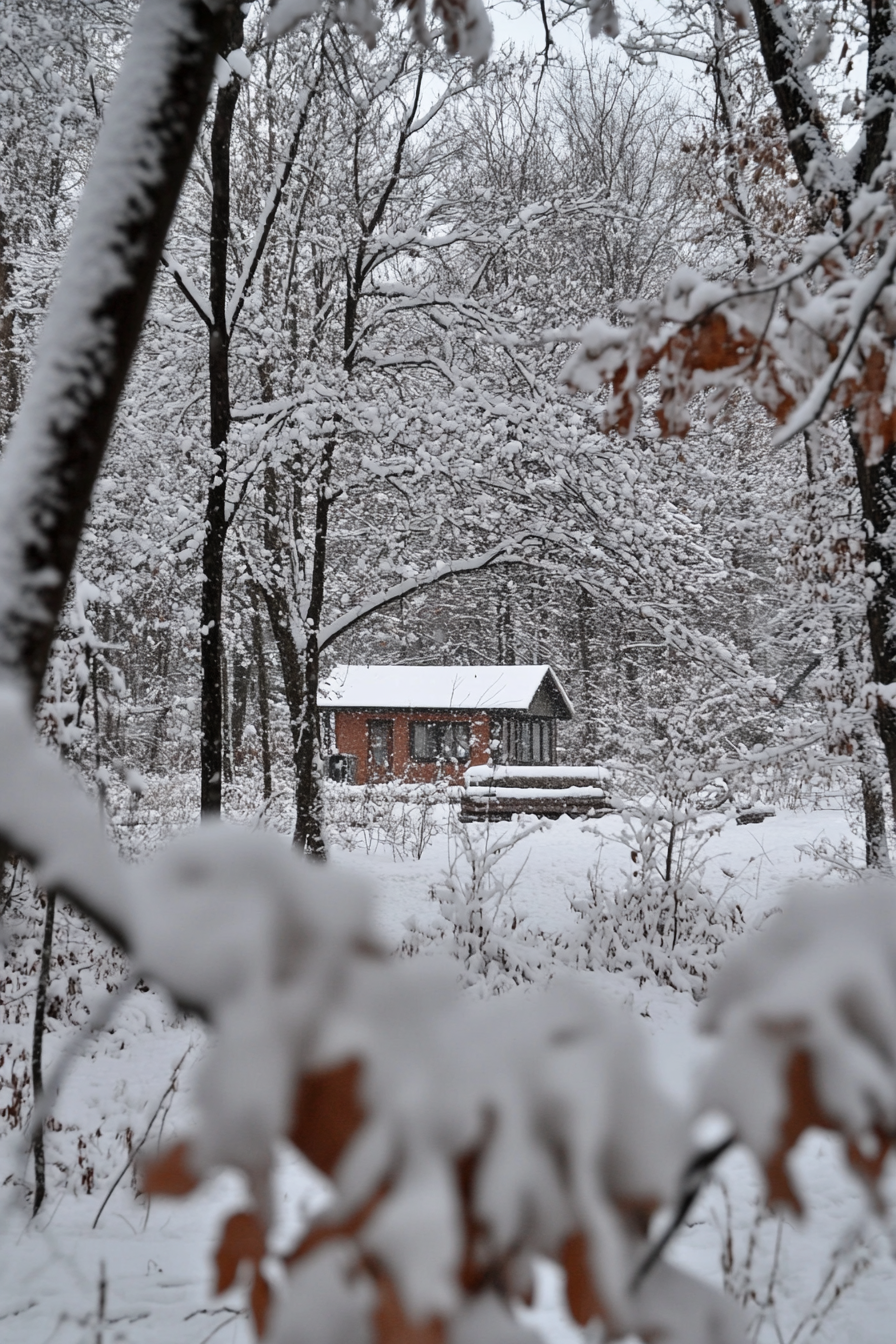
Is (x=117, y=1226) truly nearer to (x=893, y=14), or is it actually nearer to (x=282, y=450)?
(x=282, y=450)

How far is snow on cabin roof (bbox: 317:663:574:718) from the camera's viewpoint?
22.9m

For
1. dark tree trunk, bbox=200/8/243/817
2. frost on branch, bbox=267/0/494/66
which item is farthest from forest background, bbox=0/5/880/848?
frost on branch, bbox=267/0/494/66

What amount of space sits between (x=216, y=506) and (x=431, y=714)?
719 inches

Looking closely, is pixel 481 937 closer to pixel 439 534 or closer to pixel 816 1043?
pixel 439 534

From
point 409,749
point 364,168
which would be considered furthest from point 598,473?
point 409,749

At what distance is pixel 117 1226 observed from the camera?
3625 millimetres

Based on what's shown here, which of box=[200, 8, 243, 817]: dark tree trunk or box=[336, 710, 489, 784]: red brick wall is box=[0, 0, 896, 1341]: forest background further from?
box=[336, 710, 489, 784]: red brick wall

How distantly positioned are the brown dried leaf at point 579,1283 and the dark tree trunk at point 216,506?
6004 millimetres

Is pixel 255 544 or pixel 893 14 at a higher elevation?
pixel 893 14

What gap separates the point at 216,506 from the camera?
6.81 metres

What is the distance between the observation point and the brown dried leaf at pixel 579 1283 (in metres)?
0.58

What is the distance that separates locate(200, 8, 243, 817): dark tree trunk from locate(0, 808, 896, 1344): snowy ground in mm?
1735

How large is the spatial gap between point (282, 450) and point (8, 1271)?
247 inches

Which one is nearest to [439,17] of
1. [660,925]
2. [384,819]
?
[660,925]
